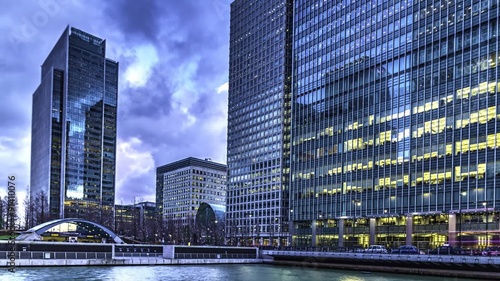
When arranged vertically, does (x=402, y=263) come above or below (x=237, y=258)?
above

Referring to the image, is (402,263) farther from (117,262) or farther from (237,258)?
(117,262)

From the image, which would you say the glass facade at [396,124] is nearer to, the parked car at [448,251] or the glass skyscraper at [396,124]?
the glass skyscraper at [396,124]

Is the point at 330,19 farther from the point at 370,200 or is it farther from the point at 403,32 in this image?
the point at 370,200

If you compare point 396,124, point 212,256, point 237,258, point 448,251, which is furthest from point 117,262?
point 396,124

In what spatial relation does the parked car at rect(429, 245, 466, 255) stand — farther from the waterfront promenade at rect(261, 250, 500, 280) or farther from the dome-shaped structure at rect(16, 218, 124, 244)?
the dome-shaped structure at rect(16, 218, 124, 244)

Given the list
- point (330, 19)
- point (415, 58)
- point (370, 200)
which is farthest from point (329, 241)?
point (330, 19)

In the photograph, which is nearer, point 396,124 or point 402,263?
point 402,263

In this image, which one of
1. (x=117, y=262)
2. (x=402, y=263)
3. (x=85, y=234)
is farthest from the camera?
(x=85, y=234)

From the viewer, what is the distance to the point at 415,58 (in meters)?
124

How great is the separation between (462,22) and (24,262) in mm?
102609

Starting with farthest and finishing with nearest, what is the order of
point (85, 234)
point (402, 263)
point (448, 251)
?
point (85, 234) < point (402, 263) < point (448, 251)

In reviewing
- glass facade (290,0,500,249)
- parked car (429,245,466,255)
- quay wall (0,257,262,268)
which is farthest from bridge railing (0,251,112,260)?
glass facade (290,0,500,249)

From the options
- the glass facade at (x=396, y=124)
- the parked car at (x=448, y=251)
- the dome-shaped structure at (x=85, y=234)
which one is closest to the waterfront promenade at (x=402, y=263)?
the parked car at (x=448, y=251)

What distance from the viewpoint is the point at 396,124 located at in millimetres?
126000
